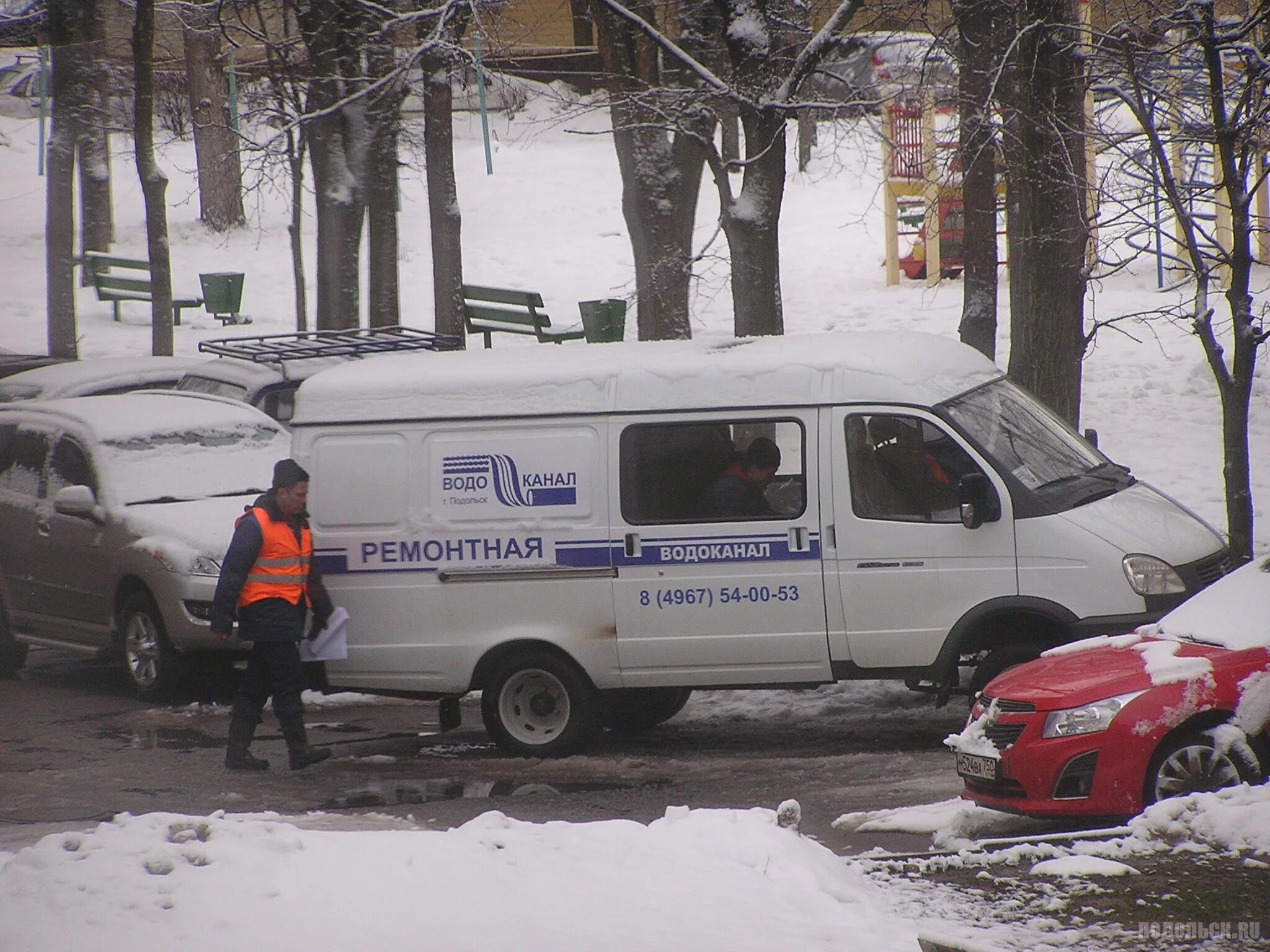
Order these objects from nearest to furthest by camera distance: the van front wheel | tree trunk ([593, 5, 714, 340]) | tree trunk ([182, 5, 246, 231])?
the van front wheel
tree trunk ([593, 5, 714, 340])
tree trunk ([182, 5, 246, 231])

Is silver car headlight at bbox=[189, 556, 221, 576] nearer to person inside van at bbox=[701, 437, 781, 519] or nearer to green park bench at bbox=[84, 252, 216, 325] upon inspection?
person inside van at bbox=[701, 437, 781, 519]

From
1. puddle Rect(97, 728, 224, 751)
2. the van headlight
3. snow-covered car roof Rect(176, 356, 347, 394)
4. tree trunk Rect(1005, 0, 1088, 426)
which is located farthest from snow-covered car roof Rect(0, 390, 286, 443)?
the van headlight

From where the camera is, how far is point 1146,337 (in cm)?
2036

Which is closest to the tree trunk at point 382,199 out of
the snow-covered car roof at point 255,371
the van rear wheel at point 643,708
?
the snow-covered car roof at point 255,371

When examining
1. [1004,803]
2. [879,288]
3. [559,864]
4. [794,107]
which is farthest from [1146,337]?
[559,864]

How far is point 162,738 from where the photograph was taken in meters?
9.24

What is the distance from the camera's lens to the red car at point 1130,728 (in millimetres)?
5953

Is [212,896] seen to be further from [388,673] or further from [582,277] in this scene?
[582,277]

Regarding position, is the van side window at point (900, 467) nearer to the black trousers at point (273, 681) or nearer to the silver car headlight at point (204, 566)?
the black trousers at point (273, 681)

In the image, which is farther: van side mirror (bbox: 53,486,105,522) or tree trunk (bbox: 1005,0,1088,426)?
tree trunk (bbox: 1005,0,1088,426)

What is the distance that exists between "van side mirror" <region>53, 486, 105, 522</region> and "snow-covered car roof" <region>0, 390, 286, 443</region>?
68 cm

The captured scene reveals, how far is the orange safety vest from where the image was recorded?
830 cm

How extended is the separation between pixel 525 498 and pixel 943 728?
2.73m

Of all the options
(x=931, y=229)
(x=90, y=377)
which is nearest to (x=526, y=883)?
(x=90, y=377)
